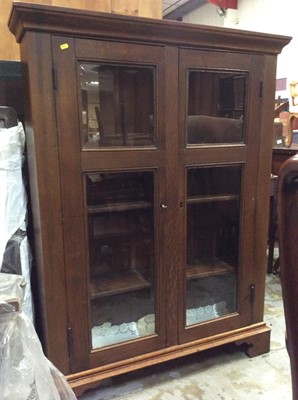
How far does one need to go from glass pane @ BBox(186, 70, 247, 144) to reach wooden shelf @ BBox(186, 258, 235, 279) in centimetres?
60

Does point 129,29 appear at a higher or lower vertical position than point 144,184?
higher

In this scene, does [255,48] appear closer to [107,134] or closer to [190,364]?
[107,134]

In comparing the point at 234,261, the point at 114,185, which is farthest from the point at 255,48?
the point at 234,261

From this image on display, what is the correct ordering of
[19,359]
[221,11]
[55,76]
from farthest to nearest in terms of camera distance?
[221,11]
[55,76]
[19,359]

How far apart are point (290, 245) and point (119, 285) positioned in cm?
111

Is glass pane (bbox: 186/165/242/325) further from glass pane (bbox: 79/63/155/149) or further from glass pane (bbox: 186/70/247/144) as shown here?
glass pane (bbox: 79/63/155/149)

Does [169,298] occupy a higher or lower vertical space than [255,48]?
lower

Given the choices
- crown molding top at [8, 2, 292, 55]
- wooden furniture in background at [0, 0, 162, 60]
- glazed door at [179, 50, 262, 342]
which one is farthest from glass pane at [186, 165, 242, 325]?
wooden furniture in background at [0, 0, 162, 60]

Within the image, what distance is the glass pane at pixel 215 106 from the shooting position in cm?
146

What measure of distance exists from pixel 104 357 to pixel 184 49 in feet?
4.20

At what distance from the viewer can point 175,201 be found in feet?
4.82

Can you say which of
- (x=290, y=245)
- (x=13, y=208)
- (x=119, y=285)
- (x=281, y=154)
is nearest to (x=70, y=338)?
(x=119, y=285)

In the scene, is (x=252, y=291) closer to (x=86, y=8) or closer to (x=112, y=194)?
(x=112, y=194)

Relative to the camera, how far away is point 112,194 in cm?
144
